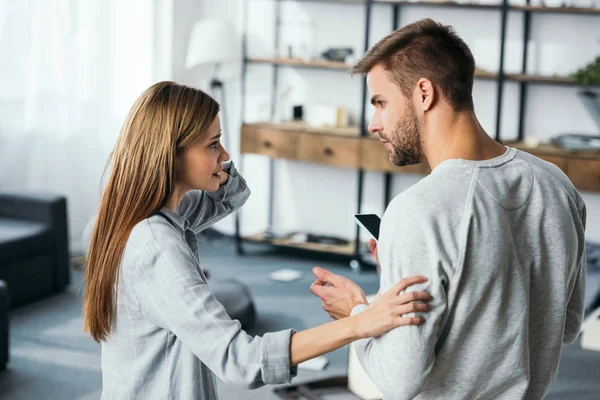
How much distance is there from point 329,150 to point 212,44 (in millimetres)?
1051

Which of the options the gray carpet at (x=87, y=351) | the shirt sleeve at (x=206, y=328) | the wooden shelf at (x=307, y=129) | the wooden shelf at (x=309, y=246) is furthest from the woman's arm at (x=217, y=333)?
the wooden shelf at (x=309, y=246)

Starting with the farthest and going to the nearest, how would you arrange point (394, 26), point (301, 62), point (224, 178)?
point (394, 26), point (301, 62), point (224, 178)

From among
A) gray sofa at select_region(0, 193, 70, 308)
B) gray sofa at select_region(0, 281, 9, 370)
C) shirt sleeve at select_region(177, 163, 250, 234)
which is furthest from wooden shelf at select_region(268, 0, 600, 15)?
shirt sleeve at select_region(177, 163, 250, 234)

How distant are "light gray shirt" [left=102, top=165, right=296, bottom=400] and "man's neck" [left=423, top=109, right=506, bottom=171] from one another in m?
0.41

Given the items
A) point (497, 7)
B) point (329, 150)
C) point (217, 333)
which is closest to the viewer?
point (217, 333)

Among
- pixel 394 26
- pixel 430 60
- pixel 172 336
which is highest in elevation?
→ pixel 394 26

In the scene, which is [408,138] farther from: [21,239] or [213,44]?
[213,44]

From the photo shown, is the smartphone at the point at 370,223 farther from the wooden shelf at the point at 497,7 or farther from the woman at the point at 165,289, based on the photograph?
the wooden shelf at the point at 497,7

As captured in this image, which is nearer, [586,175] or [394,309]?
[394,309]

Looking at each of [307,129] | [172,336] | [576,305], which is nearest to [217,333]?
[172,336]

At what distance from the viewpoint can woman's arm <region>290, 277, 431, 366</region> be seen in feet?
4.00

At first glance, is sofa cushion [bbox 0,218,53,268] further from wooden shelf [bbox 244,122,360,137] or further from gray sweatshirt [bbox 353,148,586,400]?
gray sweatshirt [bbox 353,148,586,400]

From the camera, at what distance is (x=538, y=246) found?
4.37ft

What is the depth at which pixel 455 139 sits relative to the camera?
1.39m
